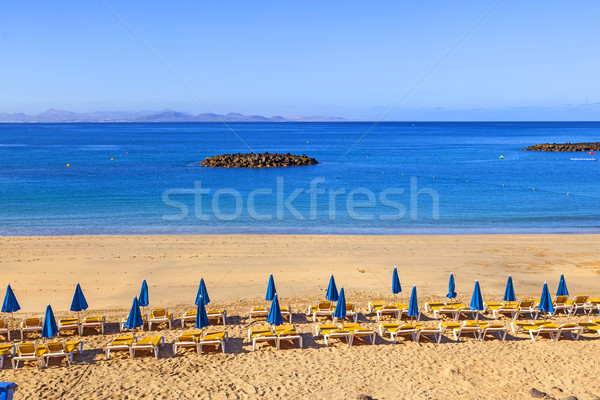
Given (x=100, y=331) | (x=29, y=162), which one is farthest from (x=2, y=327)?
(x=29, y=162)

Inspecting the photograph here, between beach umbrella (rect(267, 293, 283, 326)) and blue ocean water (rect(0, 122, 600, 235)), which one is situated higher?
blue ocean water (rect(0, 122, 600, 235))

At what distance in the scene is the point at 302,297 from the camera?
1639 centimetres

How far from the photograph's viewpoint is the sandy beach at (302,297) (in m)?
10.4

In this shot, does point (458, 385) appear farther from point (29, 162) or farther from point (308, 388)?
point (29, 162)

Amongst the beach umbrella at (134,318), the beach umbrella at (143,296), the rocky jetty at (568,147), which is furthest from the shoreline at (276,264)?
the rocky jetty at (568,147)

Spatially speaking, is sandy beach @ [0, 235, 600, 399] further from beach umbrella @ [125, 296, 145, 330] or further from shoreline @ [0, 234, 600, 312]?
beach umbrella @ [125, 296, 145, 330]

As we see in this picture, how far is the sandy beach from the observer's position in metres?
10.4

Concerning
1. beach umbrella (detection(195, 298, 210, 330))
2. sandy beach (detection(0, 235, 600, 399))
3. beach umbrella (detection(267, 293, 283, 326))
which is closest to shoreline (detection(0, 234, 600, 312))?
sandy beach (detection(0, 235, 600, 399))

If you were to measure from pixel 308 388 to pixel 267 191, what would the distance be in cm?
3525

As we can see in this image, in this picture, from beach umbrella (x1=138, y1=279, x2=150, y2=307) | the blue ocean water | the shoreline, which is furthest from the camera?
A: the blue ocean water

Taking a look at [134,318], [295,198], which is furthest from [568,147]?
[134,318]

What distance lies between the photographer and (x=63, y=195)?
4062cm

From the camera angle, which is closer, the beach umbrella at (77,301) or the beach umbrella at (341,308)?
the beach umbrella at (77,301)

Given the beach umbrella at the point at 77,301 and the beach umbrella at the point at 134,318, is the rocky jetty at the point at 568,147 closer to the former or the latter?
the beach umbrella at the point at 134,318
